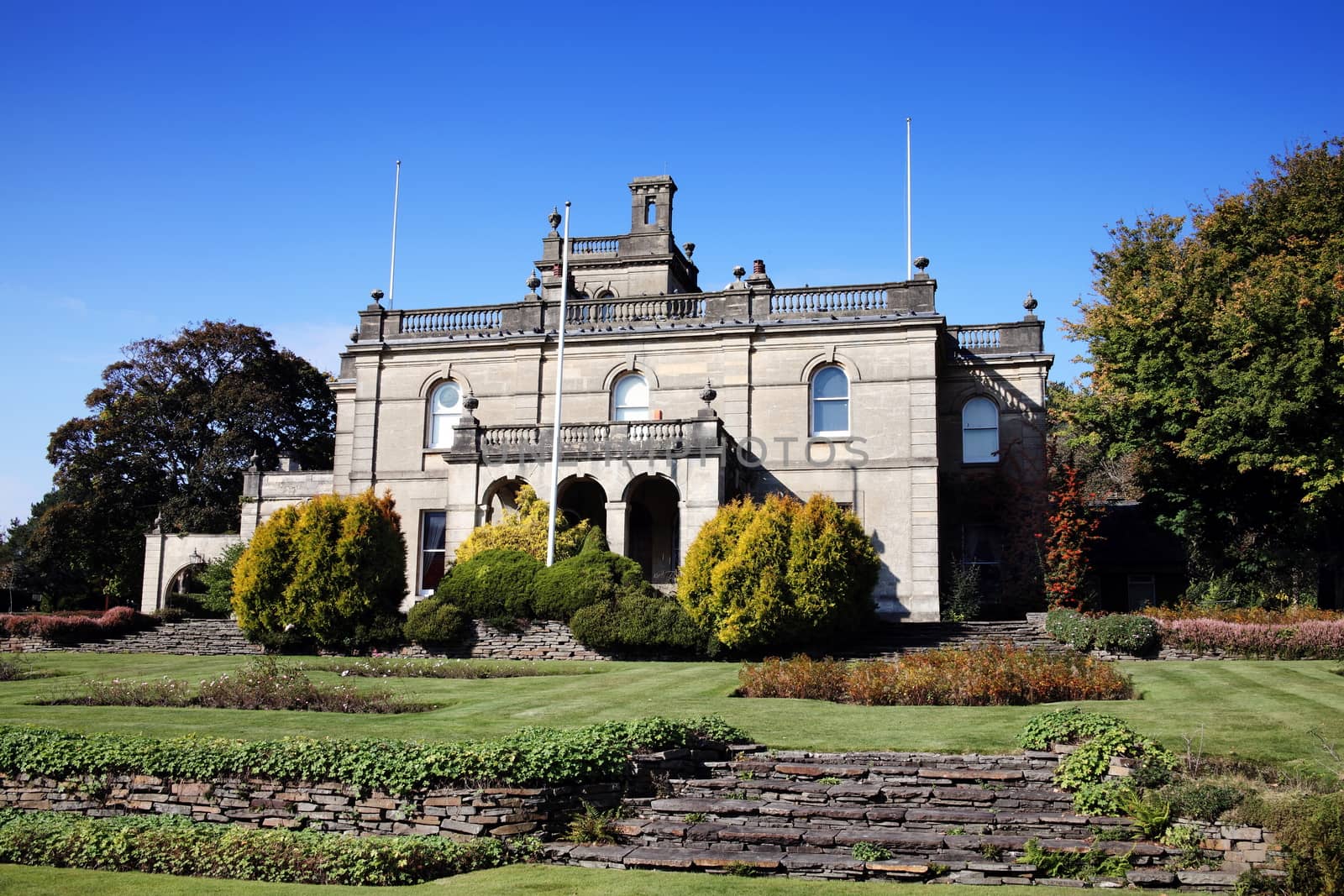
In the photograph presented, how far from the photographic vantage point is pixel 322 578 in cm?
2944

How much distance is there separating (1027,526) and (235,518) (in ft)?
113

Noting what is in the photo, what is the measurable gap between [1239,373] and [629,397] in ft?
58.5

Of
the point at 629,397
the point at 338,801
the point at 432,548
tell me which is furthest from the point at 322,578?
the point at 338,801

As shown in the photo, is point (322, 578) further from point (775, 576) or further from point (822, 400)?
point (822, 400)

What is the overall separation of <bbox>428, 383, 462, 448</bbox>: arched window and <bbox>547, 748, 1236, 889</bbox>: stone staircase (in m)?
25.7

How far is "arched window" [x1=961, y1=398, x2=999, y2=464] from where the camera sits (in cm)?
3756

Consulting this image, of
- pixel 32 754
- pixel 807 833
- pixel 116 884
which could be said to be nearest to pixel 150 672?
pixel 32 754

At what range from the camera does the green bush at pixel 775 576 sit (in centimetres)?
2662

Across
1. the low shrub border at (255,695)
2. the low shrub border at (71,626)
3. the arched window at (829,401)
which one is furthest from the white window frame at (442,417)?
the low shrub border at (255,695)

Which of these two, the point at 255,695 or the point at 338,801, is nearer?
the point at 338,801

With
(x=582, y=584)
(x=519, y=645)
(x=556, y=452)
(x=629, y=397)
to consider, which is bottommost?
(x=519, y=645)

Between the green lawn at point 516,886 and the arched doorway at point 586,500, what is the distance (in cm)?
2346

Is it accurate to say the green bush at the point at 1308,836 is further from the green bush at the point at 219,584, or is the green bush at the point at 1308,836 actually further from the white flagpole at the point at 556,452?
the green bush at the point at 219,584

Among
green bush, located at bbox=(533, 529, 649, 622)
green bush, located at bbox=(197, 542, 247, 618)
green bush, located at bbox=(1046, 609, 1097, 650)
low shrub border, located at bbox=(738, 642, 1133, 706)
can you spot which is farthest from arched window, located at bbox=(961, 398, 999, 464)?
green bush, located at bbox=(197, 542, 247, 618)
